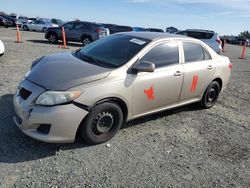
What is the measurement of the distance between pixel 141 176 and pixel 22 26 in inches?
1347

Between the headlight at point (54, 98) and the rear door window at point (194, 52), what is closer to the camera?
the headlight at point (54, 98)

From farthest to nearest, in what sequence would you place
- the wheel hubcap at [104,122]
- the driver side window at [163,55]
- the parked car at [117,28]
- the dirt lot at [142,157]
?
1. the parked car at [117,28]
2. the driver side window at [163,55]
3. the wheel hubcap at [104,122]
4. the dirt lot at [142,157]

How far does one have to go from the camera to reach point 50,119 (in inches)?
142

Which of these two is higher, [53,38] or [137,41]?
[137,41]

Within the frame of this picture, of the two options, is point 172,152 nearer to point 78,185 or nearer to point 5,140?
point 78,185

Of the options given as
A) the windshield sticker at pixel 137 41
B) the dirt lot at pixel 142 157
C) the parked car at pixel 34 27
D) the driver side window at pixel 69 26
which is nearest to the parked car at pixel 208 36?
the driver side window at pixel 69 26

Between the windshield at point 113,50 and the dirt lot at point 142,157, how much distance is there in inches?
48.4

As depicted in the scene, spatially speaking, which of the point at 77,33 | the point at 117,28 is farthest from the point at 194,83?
the point at 117,28

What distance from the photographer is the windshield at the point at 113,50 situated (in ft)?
14.8

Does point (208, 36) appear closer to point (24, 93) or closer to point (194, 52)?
point (194, 52)

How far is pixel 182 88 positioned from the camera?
5.26 metres

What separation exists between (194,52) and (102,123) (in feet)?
8.55

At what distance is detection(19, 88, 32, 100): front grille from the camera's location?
12.7ft

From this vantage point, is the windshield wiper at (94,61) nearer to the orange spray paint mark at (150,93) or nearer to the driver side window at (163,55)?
the driver side window at (163,55)
